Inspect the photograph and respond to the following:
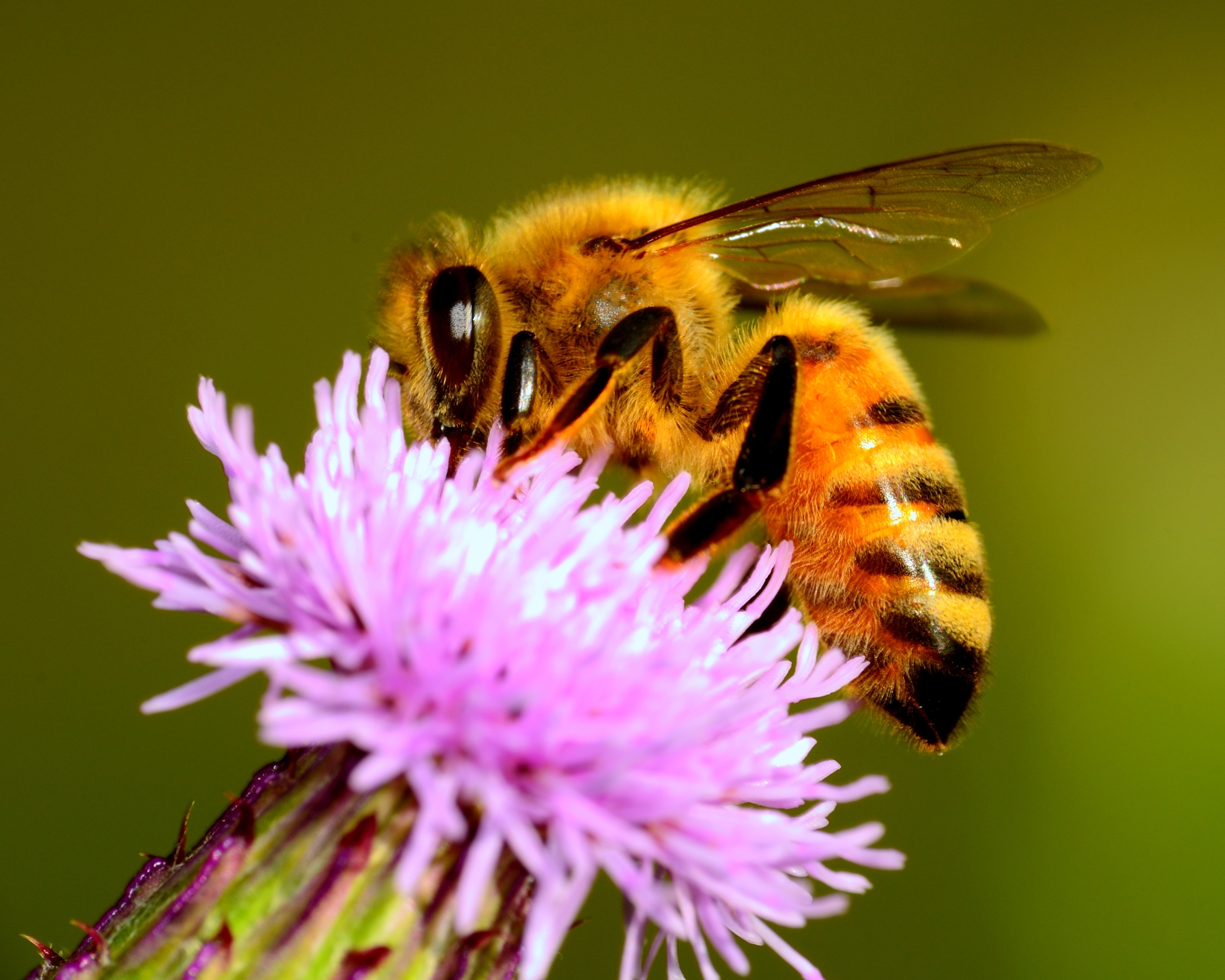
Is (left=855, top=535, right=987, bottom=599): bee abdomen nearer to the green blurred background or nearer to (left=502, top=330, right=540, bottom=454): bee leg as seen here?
(left=502, top=330, right=540, bottom=454): bee leg

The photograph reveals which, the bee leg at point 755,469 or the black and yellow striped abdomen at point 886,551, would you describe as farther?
the black and yellow striped abdomen at point 886,551

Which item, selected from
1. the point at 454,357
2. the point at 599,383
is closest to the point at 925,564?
the point at 599,383

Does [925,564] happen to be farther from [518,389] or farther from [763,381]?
[518,389]

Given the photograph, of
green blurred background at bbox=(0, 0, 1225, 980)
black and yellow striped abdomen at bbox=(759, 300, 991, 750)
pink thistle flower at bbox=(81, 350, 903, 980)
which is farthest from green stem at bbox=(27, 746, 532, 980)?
green blurred background at bbox=(0, 0, 1225, 980)

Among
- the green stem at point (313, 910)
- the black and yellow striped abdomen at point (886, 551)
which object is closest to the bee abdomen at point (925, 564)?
the black and yellow striped abdomen at point (886, 551)

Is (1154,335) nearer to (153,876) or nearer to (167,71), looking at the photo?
(167,71)

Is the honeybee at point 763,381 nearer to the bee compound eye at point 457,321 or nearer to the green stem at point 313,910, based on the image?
the bee compound eye at point 457,321

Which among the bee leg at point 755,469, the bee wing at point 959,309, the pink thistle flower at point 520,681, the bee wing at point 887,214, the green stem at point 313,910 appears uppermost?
the bee wing at point 959,309
